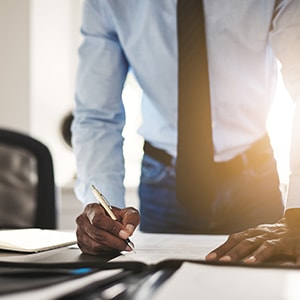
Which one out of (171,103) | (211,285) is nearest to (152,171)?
(171,103)

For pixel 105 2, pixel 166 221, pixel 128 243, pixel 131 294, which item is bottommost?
pixel 166 221

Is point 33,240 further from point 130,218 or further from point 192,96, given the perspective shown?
point 192,96

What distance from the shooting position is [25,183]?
6.11 ft

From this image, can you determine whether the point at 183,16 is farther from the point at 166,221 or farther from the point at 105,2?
the point at 166,221

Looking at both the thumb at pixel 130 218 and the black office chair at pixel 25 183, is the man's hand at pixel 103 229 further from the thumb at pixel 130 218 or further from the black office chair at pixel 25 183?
the black office chair at pixel 25 183

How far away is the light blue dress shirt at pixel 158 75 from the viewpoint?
4.75 feet

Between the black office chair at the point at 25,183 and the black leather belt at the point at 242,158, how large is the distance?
40 centimetres

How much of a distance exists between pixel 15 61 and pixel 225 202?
1.58 m

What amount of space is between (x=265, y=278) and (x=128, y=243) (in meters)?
0.37

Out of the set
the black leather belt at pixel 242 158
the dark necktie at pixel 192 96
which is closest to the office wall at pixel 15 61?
the black leather belt at pixel 242 158

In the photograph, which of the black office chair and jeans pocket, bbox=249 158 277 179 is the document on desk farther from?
the black office chair

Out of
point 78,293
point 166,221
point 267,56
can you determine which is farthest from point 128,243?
point 267,56

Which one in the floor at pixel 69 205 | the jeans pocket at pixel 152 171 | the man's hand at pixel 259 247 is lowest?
the floor at pixel 69 205

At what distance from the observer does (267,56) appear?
1518 millimetres
